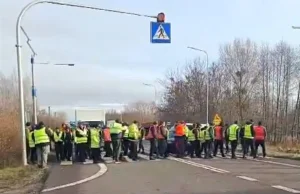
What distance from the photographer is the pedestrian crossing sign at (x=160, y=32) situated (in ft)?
63.8

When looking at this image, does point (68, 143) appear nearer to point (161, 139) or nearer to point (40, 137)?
point (161, 139)

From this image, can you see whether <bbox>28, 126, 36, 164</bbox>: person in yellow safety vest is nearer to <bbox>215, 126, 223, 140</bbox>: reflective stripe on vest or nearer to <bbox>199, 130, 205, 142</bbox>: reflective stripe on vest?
<bbox>199, 130, 205, 142</bbox>: reflective stripe on vest

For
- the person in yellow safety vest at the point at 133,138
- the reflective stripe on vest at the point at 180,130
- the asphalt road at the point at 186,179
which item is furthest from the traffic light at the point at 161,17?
the reflective stripe on vest at the point at 180,130

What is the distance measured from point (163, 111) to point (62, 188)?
192ft

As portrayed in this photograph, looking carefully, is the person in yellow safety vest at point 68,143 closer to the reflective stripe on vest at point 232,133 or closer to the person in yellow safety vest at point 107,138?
the person in yellow safety vest at point 107,138

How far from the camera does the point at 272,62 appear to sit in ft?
232

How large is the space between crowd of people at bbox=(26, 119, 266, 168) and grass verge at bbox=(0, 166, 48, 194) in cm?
374

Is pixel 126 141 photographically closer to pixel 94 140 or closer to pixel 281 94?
pixel 94 140

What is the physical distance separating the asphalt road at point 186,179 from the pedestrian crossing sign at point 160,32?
4.74m

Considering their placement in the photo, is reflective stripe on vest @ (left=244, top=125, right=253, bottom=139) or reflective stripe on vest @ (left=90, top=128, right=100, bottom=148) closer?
reflective stripe on vest @ (left=90, top=128, right=100, bottom=148)

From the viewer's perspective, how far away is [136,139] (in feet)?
80.8

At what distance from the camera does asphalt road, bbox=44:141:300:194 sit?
42.4 ft

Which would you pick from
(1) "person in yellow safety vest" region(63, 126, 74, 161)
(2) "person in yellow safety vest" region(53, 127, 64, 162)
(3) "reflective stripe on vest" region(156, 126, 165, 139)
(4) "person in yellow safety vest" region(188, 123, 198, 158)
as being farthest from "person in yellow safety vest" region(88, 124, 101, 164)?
(4) "person in yellow safety vest" region(188, 123, 198, 158)

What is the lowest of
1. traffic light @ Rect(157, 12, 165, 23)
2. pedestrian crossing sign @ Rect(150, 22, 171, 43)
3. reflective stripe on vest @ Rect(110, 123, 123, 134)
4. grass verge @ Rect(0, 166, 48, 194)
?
grass verge @ Rect(0, 166, 48, 194)
